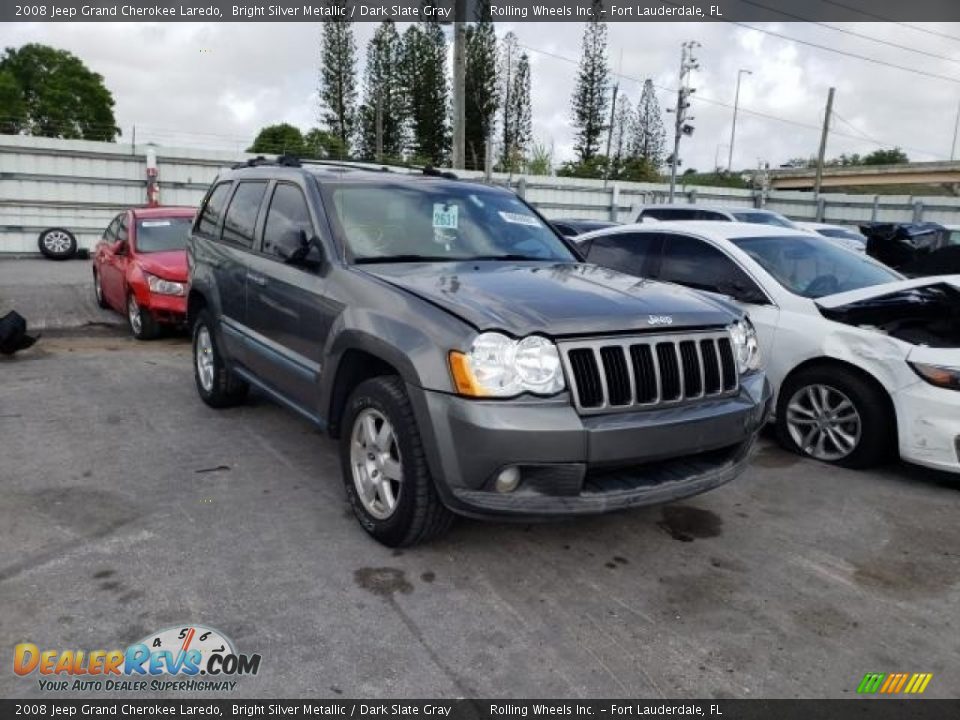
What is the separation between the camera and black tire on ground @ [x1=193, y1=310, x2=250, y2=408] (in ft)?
18.0

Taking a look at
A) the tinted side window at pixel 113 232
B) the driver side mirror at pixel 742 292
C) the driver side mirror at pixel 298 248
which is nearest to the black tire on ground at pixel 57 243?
the tinted side window at pixel 113 232

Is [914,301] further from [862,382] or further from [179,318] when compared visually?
[179,318]

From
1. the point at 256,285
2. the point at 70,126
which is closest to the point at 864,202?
the point at 256,285

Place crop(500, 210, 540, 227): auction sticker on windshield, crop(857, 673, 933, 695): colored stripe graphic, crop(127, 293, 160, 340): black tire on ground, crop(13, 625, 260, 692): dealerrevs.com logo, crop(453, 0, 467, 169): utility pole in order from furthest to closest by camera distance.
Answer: crop(453, 0, 467, 169): utility pole → crop(127, 293, 160, 340): black tire on ground → crop(500, 210, 540, 227): auction sticker on windshield → crop(857, 673, 933, 695): colored stripe graphic → crop(13, 625, 260, 692): dealerrevs.com logo

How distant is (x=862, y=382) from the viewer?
476 cm

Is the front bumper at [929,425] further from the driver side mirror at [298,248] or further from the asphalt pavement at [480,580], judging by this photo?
the driver side mirror at [298,248]

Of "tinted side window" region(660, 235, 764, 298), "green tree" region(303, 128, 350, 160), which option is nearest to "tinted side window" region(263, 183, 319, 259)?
"tinted side window" region(660, 235, 764, 298)

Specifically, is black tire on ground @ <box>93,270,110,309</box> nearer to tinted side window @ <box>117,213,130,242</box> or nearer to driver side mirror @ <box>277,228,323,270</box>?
tinted side window @ <box>117,213,130,242</box>

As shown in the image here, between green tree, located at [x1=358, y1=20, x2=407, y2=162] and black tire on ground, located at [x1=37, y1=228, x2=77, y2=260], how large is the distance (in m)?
31.6

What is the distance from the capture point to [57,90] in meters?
59.7

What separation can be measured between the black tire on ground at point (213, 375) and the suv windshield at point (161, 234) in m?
3.38

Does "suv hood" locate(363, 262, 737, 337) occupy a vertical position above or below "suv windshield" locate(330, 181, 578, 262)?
below

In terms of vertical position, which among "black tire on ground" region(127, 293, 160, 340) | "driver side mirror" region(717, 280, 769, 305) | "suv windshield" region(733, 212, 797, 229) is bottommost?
"black tire on ground" region(127, 293, 160, 340)

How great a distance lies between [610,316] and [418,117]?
47922 millimetres
